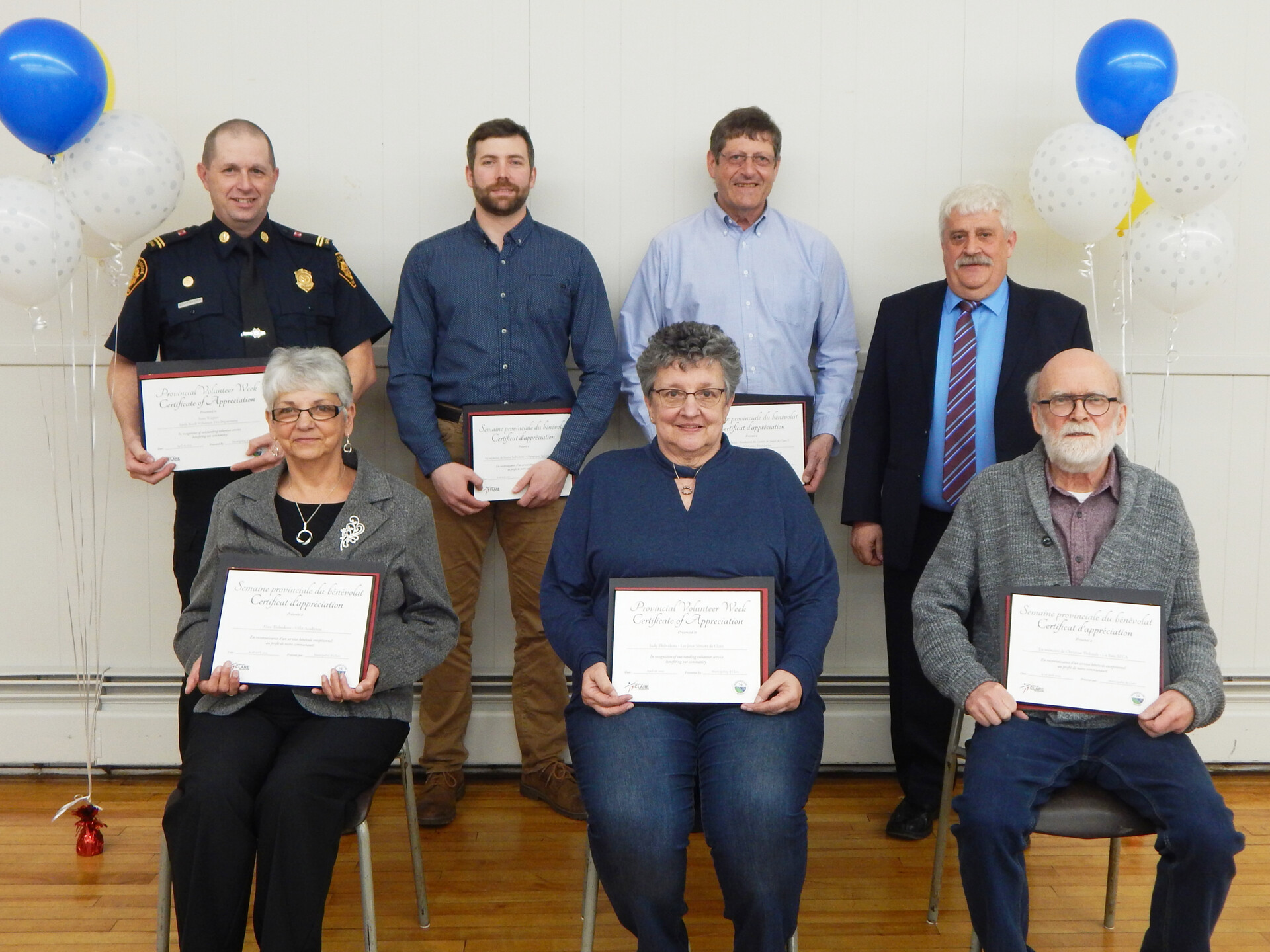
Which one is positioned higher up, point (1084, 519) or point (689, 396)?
point (689, 396)

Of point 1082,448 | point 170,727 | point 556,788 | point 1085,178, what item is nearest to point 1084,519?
point 1082,448

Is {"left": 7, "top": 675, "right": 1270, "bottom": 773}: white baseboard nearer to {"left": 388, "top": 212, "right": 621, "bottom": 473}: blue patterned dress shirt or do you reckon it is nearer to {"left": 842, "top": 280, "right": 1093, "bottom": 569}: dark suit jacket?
{"left": 842, "top": 280, "right": 1093, "bottom": 569}: dark suit jacket

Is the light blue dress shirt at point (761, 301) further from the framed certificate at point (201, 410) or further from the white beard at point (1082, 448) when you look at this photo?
the framed certificate at point (201, 410)

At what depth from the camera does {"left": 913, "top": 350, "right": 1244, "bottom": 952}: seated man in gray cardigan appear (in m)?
2.11

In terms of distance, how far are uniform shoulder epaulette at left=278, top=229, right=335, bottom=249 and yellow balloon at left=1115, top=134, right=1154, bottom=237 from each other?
2.42 m

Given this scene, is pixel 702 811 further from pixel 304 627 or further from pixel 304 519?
pixel 304 519

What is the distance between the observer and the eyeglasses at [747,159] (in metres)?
3.31

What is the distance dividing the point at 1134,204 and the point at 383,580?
2545mm

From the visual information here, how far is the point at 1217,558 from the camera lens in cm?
376

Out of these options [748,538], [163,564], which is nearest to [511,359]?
[748,538]

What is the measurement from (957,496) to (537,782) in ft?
5.30

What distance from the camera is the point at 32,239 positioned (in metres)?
2.84

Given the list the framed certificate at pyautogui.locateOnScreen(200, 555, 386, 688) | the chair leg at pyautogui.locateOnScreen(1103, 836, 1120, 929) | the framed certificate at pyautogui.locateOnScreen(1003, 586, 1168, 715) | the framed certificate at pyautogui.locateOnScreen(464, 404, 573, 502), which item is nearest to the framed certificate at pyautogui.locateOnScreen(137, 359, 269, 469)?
the framed certificate at pyautogui.locateOnScreen(464, 404, 573, 502)

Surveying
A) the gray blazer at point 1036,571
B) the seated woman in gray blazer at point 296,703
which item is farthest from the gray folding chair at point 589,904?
the gray blazer at point 1036,571
